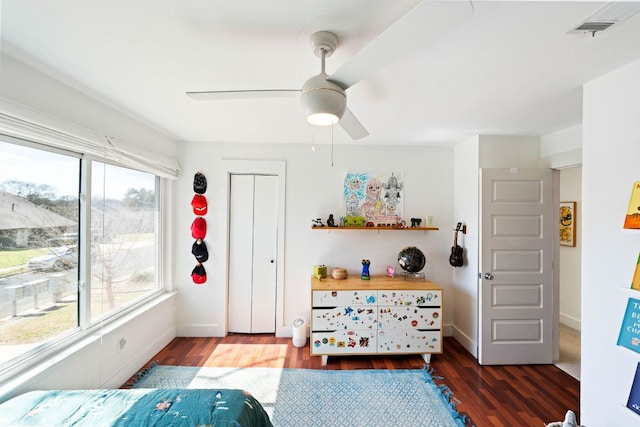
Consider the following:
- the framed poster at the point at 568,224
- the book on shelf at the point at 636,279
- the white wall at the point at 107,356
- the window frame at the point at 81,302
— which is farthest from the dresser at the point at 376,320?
the framed poster at the point at 568,224

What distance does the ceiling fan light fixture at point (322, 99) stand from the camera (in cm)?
119

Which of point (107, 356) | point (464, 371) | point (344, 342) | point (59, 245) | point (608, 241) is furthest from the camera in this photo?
point (344, 342)

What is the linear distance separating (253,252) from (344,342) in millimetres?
1496

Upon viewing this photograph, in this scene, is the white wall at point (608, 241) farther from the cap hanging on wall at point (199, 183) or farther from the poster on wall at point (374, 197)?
the cap hanging on wall at point (199, 183)

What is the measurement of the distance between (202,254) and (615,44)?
3676 mm

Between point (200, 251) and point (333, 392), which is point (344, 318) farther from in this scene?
point (200, 251)

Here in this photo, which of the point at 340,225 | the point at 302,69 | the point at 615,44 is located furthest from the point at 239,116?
the point at 615,44

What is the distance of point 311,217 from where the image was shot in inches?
128

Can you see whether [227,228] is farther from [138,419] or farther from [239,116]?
[138,419]

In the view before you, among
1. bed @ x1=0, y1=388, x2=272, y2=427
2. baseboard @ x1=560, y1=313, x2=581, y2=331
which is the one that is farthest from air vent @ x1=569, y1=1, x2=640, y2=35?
baseboard @ x1=560, y1=313, x2=581, y2=331

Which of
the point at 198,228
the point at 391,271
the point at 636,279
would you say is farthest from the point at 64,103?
the point at 636,279

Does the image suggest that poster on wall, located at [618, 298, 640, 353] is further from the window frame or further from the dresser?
the window frame

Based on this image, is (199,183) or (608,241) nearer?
(608,241)

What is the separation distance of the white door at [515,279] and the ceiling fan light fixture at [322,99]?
2162 mm
